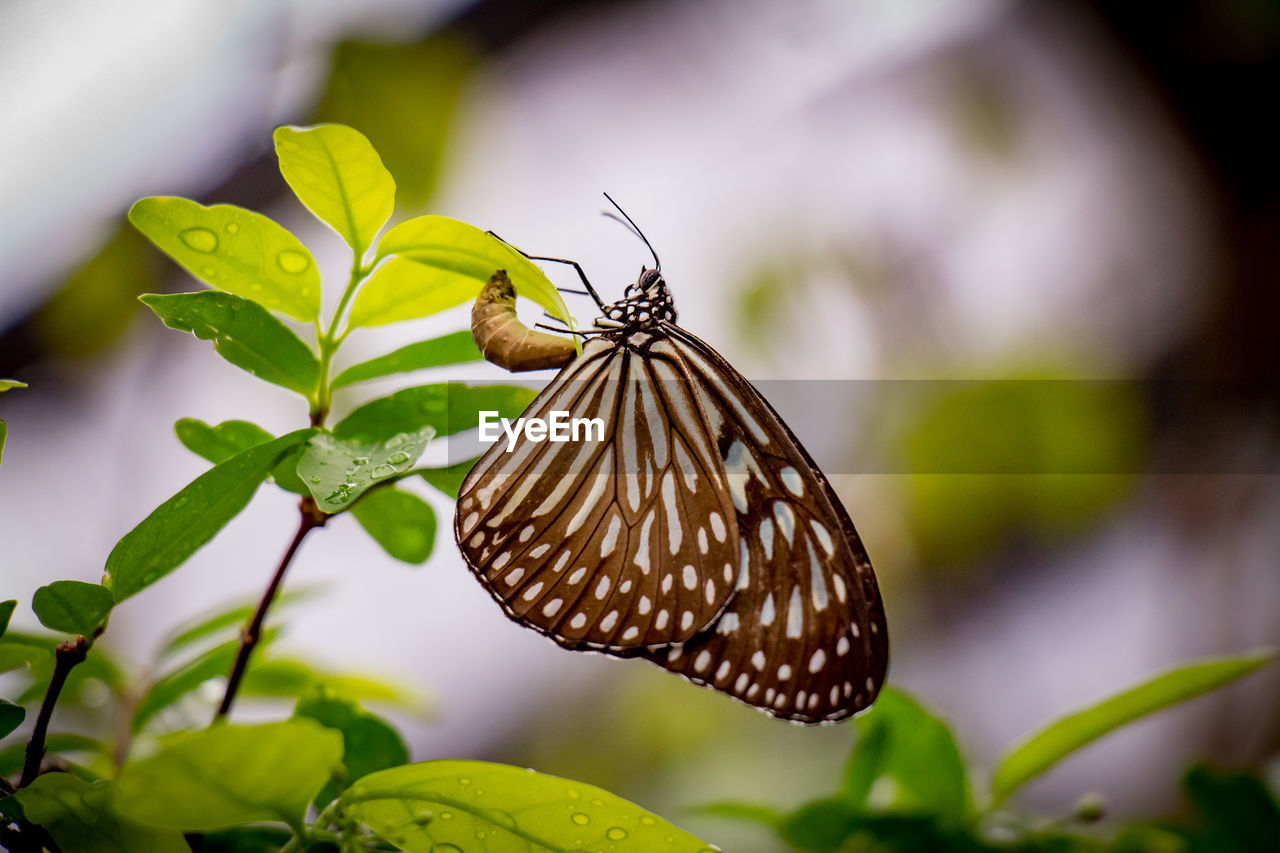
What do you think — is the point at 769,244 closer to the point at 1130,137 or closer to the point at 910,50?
the point at 910,50

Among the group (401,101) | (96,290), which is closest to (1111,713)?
(401,101)

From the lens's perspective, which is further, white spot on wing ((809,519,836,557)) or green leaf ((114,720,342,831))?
white spot on wing ((809,519,836,557))

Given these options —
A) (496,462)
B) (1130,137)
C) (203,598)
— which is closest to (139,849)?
(496,462)

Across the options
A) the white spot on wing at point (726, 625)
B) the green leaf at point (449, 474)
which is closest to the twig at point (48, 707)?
the green leaf at point (449, 474)

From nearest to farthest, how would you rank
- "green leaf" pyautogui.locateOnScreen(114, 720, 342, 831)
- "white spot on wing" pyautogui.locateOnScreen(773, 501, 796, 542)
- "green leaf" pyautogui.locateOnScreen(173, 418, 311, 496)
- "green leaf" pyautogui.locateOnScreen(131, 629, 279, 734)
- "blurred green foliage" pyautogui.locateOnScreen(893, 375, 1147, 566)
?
"green leaf" pyautogui.locateOnScreen(114, 720, 342, 831) < "green leaf" pyautogui.locateOnScreen(173, 418, 311, 496) < "green leaf" pyautogui.locateOnScreen(131, 629, 279, 734) < "white spot on wing" pyautogui.locateOnScreen(773, 501, 796, 542) < "blurred green foliage" pyautogui.locateOnScreen(893, 375, 1147, 566)

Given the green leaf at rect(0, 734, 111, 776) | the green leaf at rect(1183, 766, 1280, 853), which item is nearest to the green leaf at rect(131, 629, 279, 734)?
the green leaf at rect(0, 734, 111, 776)

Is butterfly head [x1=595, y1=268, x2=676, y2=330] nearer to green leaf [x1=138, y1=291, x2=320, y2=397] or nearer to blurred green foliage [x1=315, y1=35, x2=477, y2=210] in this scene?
green leaf [x1=138, y1=291, x2=320, y2=397]
